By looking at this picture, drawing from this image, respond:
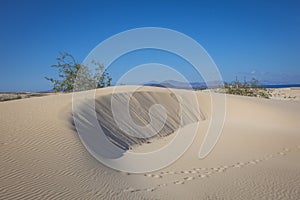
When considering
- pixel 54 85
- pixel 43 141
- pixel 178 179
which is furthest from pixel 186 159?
pixel 54 85

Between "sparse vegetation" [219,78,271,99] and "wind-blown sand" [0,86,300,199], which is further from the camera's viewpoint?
"sparse vegetation" [219,78,271,99]

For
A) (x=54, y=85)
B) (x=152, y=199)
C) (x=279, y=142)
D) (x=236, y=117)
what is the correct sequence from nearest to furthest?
(x=152, y=199) → (x=279, y=142) → (x=236, y=117) → (x=54, y=85)

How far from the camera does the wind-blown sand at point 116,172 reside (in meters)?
3.61

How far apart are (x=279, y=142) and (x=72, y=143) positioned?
7.63 metres

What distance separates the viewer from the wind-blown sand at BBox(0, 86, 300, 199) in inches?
142

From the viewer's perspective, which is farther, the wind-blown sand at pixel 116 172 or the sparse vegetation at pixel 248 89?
the sparse vegetation at pixel 248 89

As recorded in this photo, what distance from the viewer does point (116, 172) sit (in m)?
4.62

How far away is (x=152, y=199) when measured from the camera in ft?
11.9

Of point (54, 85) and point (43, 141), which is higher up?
point (54, 85)

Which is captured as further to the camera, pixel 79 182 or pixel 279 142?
pixel 279 142

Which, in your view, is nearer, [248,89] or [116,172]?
[116,172]

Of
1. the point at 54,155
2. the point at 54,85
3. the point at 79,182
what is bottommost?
the point at 79,182

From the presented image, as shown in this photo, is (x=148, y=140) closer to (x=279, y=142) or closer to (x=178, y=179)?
(x=178, y=179)

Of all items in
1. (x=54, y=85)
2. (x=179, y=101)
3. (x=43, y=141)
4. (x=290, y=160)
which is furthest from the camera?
(x=54, y=85)
